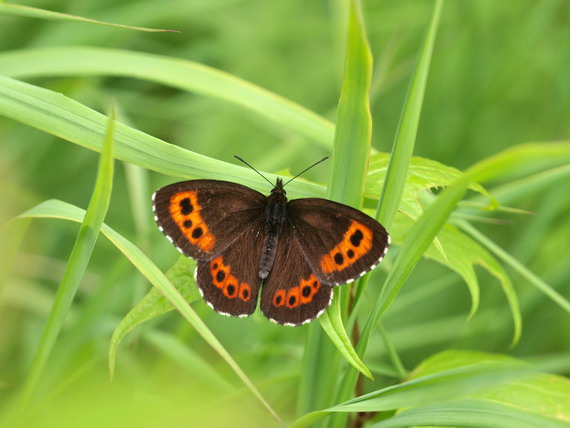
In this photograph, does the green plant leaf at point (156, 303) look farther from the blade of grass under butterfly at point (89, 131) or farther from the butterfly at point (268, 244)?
the blade of grass under butterfly at point (89, 131)

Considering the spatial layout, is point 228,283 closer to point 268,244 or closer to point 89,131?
point 268,244

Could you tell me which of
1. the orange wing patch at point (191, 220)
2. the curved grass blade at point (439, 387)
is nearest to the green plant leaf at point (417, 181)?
the curved grass blade at point (439, 387)

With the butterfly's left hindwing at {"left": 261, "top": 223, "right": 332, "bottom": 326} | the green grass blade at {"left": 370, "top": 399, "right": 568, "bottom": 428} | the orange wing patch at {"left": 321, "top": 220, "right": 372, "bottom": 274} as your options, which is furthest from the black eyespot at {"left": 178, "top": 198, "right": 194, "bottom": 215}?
the green grass blade at {"left": 370, "top": 399, "right": 568, "bottom": 428}

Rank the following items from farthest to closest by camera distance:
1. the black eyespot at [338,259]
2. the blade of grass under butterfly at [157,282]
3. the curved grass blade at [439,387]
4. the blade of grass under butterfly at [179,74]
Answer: the blade of grass under butterfly at [179,74] < the black eyespot at [338,259] < the blade of grass under butterfly at [157,282] < the curved grass blade at [439,387]

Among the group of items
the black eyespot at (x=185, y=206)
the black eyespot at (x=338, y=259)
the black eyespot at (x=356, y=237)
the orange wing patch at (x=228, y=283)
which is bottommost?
the orange wing patch at (x=228, y=283)

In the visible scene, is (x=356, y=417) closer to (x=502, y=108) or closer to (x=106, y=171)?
(x=106, y=171)

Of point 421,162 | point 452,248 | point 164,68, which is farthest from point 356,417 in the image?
point 164,68

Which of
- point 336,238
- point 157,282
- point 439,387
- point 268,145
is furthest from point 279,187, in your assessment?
point 268,145
